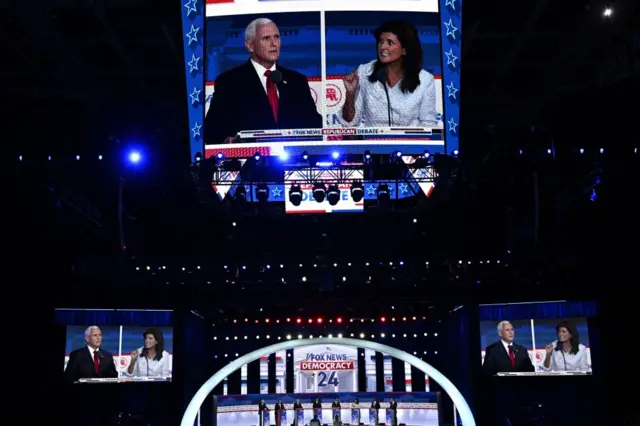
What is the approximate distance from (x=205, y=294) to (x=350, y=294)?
3765 mm

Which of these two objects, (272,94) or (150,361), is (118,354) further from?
(272,94)

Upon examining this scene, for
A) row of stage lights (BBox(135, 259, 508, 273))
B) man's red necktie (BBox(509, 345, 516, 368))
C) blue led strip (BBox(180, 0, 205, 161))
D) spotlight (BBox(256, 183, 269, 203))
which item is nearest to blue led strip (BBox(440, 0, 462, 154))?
blue led strip (BBox(180, 0, 205, 161))

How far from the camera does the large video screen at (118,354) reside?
60.7 ft

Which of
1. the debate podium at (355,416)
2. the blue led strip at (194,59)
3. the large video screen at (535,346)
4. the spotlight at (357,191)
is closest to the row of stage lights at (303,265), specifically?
the large video screen at (535,346)

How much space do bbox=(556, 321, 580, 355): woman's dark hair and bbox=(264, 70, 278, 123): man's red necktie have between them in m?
12.2

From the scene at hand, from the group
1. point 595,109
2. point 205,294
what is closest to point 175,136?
point 205,294

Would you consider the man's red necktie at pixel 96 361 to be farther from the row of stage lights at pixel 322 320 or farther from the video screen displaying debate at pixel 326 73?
the video screen displaying debate at pixel 326 73

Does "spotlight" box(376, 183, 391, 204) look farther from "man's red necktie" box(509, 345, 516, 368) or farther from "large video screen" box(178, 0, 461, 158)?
"man's red necktie" box(509, 345, 516, 368)

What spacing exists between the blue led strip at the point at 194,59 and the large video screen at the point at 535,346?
12.1 m

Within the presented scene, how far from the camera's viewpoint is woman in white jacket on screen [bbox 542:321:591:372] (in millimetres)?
18125

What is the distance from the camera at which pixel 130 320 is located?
62.4 feet

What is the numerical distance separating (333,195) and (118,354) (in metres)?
10.4

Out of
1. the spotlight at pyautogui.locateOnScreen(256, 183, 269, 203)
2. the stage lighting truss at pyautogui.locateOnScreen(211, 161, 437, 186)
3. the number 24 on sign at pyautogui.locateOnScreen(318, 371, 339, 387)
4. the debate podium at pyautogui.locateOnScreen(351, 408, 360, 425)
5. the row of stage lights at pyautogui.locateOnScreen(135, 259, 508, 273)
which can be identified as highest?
the stage lighting truss at pyautogui.locateOnScreen(211, 161, 437, 186)

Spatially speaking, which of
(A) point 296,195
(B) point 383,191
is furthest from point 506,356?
(A) point 296,195
